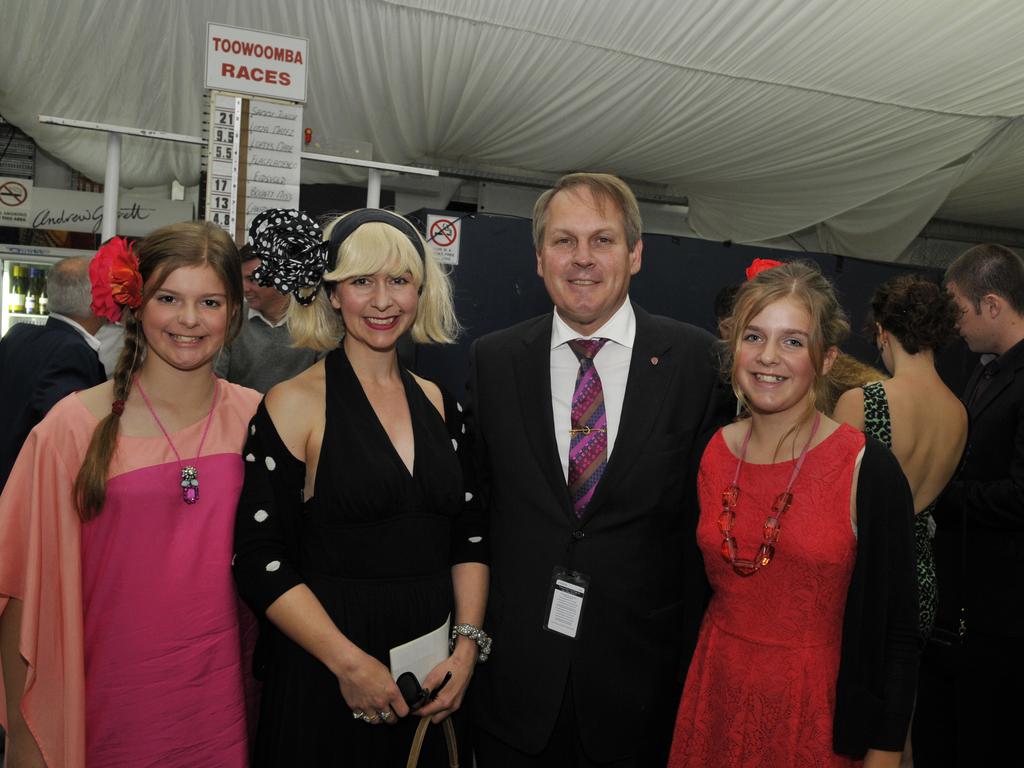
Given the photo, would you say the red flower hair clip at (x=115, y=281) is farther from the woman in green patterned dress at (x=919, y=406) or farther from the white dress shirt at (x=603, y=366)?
the woman in green patterned dress at (x=919, y=406)

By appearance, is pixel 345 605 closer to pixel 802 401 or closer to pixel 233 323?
pixel 233 323

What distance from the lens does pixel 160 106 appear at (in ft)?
18.9

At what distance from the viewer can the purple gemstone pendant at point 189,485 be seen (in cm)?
182

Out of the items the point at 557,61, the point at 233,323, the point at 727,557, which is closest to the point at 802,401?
the point at 727,557

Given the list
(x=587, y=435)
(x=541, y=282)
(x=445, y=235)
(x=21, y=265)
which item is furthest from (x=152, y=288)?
(x=21, y=265)

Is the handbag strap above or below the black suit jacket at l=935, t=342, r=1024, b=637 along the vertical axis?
below

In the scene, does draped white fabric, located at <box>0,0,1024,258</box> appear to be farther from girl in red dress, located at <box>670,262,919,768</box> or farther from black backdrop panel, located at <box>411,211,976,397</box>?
girl in red dress, located at <box>670,262,919,768</box>

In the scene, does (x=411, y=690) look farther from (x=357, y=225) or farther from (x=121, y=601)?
(x=357, y=225)

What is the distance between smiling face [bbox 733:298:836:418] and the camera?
182cm

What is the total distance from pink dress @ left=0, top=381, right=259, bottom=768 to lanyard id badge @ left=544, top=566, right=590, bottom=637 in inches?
27.2

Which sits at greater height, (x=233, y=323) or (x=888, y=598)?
(x=233, y=323)

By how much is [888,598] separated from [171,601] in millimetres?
1428

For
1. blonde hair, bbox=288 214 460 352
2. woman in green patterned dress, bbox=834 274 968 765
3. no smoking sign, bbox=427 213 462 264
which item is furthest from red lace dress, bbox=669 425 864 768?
no smoking sign, bbox=427 213 462 264

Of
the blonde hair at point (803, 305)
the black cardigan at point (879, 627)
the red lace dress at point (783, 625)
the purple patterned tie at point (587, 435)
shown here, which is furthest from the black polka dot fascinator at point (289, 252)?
the black cardigan at point (879, 627)
